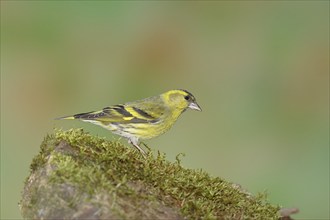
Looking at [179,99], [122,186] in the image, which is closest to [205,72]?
[179,99]

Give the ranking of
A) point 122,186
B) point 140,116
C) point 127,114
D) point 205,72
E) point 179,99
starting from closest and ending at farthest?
1. point 122,186
2. point 127,114
3. point 140,116
4. point 179,99
5. point 205,72

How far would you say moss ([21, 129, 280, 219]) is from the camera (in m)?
4.49

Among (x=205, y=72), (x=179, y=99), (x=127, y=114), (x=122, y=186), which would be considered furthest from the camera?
(x=205, y=72)

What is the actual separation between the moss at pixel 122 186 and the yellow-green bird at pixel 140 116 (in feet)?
5.88

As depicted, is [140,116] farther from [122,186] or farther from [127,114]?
[122,186]

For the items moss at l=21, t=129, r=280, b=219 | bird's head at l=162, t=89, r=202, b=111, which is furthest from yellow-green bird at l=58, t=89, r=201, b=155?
moss at l=21, t=129, r=280, b=219

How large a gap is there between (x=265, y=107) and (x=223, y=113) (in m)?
0.77

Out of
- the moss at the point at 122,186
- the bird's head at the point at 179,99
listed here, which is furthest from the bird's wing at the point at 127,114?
the moss at the point at 122,186

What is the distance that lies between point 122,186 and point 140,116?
2824 mm

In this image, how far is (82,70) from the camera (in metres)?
13.0

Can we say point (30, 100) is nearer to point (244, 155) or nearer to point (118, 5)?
point (118, 5)

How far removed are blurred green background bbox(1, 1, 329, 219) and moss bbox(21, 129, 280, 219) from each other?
573 cm

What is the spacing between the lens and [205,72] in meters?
13.2

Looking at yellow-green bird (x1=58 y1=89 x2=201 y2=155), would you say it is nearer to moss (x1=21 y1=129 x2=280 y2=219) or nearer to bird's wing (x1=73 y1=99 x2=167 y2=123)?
bird's wing (x1=73 y1=99 x2=167 y2=123)
